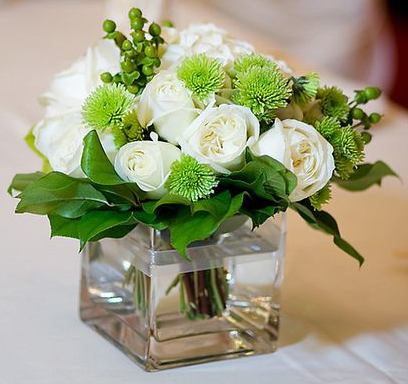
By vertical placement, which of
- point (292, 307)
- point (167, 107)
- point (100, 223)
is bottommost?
point (292, 307)

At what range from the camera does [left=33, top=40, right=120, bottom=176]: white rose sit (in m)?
0.87

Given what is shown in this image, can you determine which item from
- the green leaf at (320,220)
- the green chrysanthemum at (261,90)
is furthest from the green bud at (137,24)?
the green leaf at (320,220)

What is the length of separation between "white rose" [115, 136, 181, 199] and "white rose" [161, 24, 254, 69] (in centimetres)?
11

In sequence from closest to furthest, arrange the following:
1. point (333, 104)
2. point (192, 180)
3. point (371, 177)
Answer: point (192, 180) → point (333, 104) → point (371, 177)

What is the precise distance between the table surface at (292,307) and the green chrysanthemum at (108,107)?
0.23 meters

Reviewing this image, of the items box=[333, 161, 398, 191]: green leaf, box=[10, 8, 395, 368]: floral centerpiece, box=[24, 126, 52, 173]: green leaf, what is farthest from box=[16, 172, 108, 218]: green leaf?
box=[333, 161, 398, 191]: green leaf

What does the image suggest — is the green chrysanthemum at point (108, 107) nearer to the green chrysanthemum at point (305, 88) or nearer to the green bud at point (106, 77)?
the green bud at point (106, 77)

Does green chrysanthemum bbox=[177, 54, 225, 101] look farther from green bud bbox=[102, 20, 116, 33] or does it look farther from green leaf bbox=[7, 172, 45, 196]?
green leaf bbox=[7, 172, 45, 196]

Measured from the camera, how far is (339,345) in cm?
98

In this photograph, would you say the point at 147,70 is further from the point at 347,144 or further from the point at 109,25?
the point at 347,144

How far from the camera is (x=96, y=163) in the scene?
812 millimetres

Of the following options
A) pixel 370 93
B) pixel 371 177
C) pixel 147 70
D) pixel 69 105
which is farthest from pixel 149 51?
pixel 371 177

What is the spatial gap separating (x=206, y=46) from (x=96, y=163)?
0.18 metres

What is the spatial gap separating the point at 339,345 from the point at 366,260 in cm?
22
